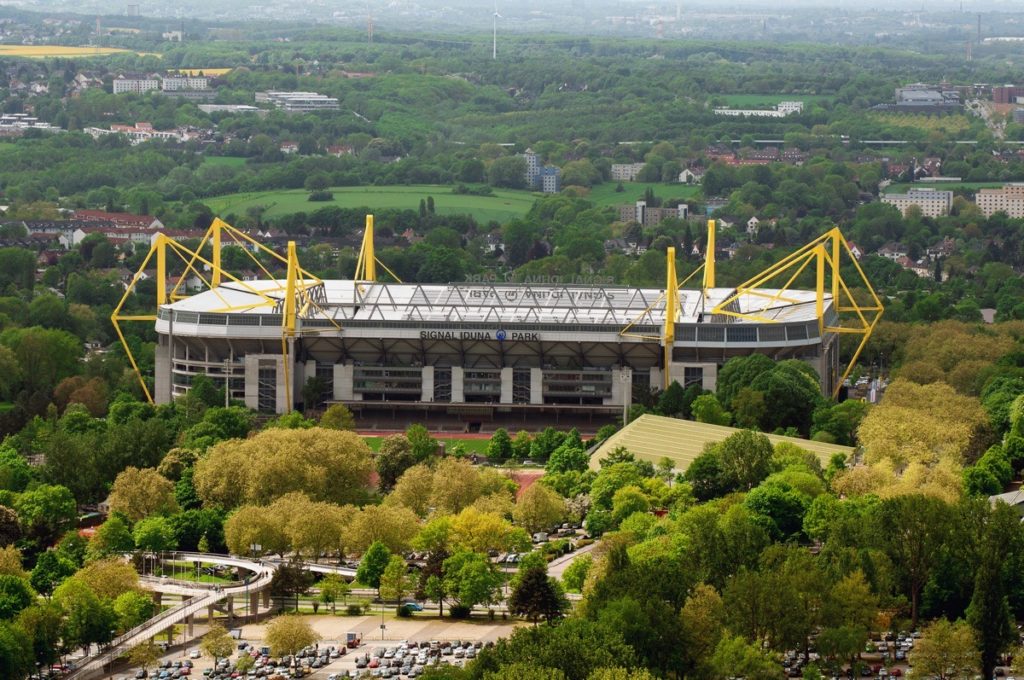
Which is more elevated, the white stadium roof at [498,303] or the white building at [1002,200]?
the white stadium roof at [498,303]

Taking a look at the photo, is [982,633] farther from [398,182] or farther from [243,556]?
[398,182]

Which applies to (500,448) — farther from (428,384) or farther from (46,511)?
(46,511)

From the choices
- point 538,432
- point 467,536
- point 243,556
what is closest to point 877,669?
point 467,536

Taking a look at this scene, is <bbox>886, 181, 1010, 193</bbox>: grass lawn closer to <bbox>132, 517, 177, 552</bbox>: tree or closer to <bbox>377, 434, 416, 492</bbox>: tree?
<bbox>377, 434, 416, 492</bbox>: tree

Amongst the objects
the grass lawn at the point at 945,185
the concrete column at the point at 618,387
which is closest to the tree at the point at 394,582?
the concrete column at the point at 618,387

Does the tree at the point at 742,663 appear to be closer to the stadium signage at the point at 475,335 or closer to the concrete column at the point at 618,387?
the concrete column at the point at 618,387
